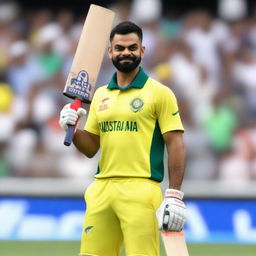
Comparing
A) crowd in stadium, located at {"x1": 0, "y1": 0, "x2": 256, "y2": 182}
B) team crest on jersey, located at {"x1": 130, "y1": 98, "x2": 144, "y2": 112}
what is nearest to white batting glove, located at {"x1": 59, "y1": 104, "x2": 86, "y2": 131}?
team crest on jersey, located at {"x1": 130, "y1": 98, "x2": 144, "y2": 112}

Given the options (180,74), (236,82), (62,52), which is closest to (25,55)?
(62,52)

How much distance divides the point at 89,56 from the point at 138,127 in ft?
2.01

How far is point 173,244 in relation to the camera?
4398mm

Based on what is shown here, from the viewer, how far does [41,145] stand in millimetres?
10508

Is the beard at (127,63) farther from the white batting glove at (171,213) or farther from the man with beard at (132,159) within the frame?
the white batting glove at (171,213)

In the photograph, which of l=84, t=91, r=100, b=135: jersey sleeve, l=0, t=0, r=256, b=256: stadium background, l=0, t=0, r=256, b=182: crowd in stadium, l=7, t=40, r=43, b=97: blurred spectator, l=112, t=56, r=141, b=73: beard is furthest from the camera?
l=7, t=40, r=43, b=97: blurred spectator

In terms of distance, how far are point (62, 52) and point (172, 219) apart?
6.97 m

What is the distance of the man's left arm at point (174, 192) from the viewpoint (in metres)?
4.36

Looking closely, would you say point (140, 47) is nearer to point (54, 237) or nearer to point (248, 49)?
point (54, 237)

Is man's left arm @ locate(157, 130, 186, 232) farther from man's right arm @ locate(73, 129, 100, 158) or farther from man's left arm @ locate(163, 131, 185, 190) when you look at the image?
man's right arm @ locate(73, 129, 100, 158)

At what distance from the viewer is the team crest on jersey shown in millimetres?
4512

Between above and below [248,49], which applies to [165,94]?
below

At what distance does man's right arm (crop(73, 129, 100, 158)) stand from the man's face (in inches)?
17.0

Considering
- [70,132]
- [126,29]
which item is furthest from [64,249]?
[126,29]
